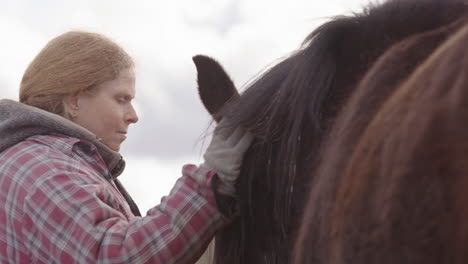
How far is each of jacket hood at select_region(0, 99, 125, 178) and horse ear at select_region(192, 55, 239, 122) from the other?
1.60 ft

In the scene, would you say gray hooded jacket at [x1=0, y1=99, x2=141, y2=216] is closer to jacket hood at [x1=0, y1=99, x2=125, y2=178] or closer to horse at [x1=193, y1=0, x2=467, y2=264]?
jacket hood at [x1=0, y1=99, x2=125, y2=178]

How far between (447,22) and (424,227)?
2.47ft

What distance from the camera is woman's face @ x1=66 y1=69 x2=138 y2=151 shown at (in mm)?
2348

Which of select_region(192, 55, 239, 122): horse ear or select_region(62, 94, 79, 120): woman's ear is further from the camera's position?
select_region(62, 94, 79, 120): woman's ear

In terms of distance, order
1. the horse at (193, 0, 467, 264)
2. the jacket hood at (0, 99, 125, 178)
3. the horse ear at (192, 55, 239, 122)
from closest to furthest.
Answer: the horse at (193, 0, 467, 264), the horse ear at (192, 55, 239, 122), the jacket hood at (0, 99, 125, 178)

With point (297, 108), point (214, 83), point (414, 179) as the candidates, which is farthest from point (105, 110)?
point (414, 179)

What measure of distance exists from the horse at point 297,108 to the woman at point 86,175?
0.20 ft

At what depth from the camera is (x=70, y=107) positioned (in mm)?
2354

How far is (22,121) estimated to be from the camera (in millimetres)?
2111

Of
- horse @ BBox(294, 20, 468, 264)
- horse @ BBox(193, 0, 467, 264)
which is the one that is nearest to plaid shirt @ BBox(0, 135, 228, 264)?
horse @ BBox(193, 0, 467, 264)

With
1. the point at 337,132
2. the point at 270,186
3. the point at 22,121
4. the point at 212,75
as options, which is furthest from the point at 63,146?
the point at 337,132

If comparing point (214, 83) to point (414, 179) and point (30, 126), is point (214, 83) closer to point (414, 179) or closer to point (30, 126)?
point (30, 126)

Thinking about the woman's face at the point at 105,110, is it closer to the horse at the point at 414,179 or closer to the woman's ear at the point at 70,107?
the woman's ear at the point at 70,107

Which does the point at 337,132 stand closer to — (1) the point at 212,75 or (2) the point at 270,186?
(2) the point at 270,186
